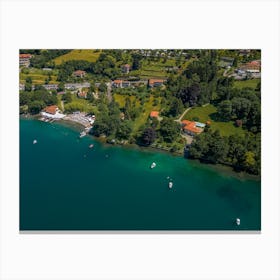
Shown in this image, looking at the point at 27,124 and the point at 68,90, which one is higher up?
the point at 68,90

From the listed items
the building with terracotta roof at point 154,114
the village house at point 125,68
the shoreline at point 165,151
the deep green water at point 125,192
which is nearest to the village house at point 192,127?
the building with terracotta roof at point 154,114

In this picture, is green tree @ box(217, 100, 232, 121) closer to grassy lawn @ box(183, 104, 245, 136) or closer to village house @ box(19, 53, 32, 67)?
grassy lawn @ box(183, 104, 245, 136)

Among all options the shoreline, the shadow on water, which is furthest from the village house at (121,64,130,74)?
the shadow on water

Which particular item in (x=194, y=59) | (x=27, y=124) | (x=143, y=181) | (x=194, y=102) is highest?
(x=194, y=59)

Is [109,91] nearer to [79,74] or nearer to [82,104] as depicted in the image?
[82,104]

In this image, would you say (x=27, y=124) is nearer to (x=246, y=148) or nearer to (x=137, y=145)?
(x=137, y=145)

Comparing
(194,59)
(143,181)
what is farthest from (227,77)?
(143,181)

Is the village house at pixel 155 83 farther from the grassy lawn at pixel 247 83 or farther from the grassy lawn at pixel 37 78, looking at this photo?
the grassy lawn at pixel 37 78
